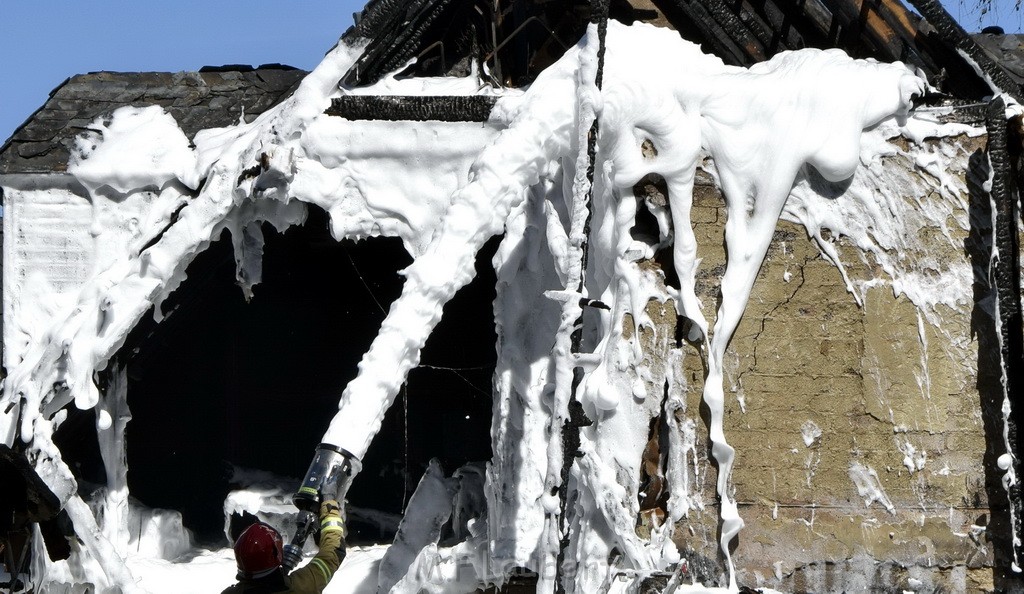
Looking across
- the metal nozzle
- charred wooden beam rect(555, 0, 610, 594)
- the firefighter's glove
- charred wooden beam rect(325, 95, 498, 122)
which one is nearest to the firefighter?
the firefighter's glove

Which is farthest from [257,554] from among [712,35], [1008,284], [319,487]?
[1008,284]

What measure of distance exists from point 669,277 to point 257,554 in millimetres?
2762

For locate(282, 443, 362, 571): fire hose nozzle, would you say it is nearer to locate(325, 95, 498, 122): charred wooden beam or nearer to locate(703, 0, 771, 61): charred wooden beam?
locate(325, 95, 498, 122): charred wooden beam

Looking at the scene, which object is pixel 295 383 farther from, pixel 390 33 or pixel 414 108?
pixel 390 33

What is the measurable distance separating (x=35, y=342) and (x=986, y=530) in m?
5.34

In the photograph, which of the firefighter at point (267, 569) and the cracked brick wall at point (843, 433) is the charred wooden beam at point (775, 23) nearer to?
the cracked brick wall at point (843, 433)

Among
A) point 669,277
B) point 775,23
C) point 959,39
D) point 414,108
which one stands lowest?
point 669,277

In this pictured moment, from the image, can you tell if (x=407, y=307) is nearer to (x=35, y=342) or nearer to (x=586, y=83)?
(x=586, y=83)

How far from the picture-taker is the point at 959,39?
6.34m

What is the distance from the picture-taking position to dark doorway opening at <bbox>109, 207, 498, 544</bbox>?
852 cm

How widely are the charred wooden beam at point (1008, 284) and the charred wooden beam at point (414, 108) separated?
105 inches

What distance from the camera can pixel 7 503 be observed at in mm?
5734

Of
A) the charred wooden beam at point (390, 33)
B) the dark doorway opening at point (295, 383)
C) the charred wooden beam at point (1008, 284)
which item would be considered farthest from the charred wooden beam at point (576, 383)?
the dark doorway opening at point (295, 383)

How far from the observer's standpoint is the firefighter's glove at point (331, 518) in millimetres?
4859
